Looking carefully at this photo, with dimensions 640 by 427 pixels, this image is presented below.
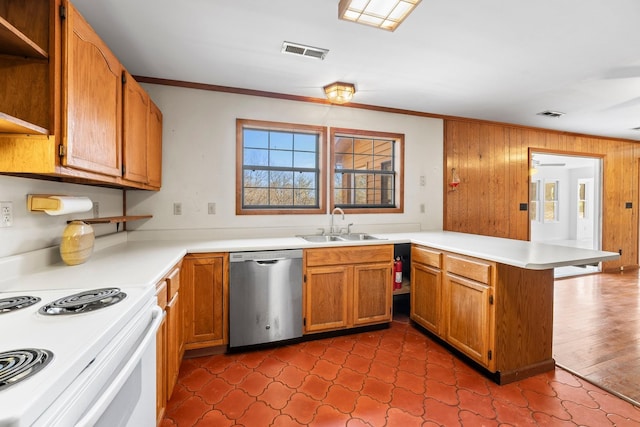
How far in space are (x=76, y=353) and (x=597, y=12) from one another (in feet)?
9.90

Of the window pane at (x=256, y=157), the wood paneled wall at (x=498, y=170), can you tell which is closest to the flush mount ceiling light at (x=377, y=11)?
the window pane at (x=256, y=157)

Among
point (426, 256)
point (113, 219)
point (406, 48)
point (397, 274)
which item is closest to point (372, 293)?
point (397, 274)

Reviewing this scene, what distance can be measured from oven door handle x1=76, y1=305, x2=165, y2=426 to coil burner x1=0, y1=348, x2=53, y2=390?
15 cm

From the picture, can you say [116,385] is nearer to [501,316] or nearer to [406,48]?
[501,316]

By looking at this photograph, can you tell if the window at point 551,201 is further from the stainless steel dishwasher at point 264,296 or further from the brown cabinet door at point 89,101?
the brown cabinet door at point 89,101

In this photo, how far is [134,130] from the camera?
2055 millimetres

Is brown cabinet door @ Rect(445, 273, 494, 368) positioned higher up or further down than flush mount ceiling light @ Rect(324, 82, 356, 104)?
further down

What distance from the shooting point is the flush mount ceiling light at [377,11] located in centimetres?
168

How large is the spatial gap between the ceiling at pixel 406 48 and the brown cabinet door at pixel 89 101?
0.50m

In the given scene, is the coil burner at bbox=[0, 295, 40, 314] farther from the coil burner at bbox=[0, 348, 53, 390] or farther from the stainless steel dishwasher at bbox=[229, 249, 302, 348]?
the stainless steel dishwasher at bbox=[229, 249, 302, 348]

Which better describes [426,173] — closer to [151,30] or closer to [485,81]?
[485,81]

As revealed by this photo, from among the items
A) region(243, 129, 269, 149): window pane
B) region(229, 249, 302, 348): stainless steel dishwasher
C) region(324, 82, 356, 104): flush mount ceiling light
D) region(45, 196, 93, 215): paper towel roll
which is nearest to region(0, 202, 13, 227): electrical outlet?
region(45, 196, 93, 215): paper towel roll

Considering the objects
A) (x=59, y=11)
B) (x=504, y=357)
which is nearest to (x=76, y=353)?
(x=59, y=11)

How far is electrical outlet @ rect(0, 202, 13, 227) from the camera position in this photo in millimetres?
1397
